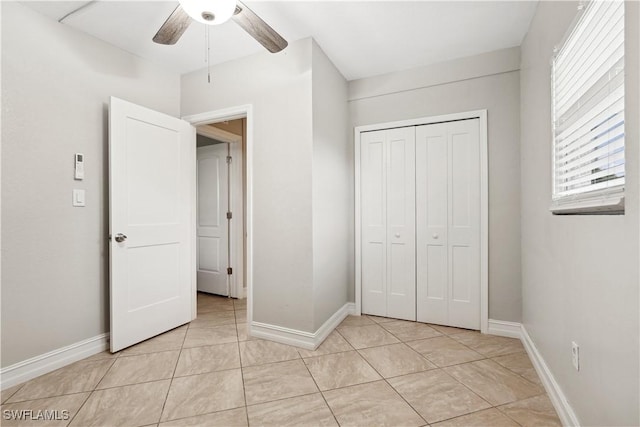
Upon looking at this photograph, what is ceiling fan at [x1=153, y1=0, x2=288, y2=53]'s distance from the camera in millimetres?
1480

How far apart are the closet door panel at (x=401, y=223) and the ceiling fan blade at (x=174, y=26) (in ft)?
6.50

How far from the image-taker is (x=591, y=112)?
1.25 meters

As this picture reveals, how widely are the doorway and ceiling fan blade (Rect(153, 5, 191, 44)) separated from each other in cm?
187

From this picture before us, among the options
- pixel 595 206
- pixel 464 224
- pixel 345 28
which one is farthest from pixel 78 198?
pixel 464 224

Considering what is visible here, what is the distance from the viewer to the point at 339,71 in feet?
9.68

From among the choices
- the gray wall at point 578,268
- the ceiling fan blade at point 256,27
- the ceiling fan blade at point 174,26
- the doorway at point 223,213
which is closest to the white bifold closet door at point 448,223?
the gray wall at point 578,268

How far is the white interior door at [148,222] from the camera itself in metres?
2.31

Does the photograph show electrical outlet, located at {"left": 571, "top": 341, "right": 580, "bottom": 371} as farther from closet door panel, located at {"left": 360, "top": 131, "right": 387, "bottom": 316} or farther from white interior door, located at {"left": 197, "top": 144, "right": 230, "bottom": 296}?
white interior door, located at {"left": 197, "top": 144, "right": 230, "bottom": 296}

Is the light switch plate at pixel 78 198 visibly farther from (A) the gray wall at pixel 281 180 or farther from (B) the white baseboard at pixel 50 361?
(A) the gray wall at pixel 281 180

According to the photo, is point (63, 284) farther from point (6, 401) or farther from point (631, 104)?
point (631, 104)

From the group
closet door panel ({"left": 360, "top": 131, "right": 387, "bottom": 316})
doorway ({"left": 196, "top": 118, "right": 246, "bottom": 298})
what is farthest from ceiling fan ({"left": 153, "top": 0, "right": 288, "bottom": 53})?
doorway ({"left": 196, "top": 118, "right": 246, "bottom": 298})

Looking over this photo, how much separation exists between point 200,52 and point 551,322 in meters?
3.30

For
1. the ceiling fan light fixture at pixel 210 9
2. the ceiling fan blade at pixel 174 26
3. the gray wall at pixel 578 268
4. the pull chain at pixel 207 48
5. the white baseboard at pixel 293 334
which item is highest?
the pull chain at pixel 207 48

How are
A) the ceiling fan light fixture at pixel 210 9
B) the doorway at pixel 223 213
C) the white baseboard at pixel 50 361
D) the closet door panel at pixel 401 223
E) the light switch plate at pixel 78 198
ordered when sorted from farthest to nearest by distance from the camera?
the doorway at pixel 223 213 < the closet door panel at pixel 401 223 < the light switch plate at pixel 78 198 < the white baseboard at pixel 50 361 < the ceiling fan light fixture at pixel 210 9
